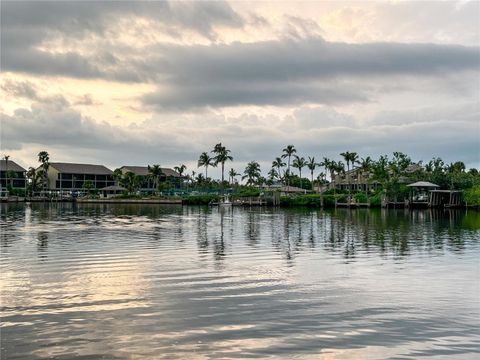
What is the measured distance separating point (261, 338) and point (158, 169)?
162 meters

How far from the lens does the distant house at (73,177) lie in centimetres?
18762

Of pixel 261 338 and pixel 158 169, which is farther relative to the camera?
pixel 158 169

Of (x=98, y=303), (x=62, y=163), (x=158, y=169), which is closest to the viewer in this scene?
(x=98, y=303)

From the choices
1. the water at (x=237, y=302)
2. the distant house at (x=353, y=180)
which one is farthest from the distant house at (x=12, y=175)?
the water at (x=237, y=302)

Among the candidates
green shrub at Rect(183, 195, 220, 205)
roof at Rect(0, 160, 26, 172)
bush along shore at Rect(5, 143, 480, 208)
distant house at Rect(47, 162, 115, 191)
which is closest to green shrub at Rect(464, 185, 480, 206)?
bush along shore at Rect(5, 143, 480, 208)

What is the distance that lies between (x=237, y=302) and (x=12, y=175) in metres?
185

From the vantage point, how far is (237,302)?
56.7 feet

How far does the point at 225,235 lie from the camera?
1758 inches

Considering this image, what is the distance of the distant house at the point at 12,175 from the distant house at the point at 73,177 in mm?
9794

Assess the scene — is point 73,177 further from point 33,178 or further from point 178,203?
point 178,203

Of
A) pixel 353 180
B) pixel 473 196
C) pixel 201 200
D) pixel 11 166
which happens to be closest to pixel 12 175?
pixel 11 166

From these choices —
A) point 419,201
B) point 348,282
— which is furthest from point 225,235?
point 419,201

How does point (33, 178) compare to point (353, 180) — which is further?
point (33, 178)

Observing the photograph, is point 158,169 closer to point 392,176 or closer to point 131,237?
point 392,176
